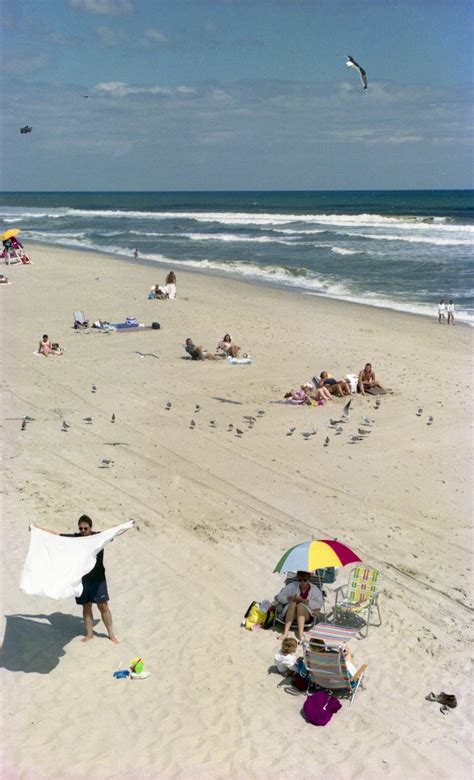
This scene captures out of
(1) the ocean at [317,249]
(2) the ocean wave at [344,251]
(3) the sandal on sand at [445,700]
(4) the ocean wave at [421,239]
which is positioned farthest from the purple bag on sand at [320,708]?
(4) the ocean wave at [421,239]

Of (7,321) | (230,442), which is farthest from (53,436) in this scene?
(7,321)

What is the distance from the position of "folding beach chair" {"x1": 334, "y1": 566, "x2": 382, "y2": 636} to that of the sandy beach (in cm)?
21

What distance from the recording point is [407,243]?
47.8 m

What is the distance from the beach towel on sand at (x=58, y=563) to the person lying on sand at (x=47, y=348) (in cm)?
1129

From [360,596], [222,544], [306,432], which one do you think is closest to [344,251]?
[306,432]

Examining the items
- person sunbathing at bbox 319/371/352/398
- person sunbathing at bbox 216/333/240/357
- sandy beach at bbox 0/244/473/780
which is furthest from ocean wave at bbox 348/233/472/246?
person sunbathing at bbox 319/371/352/398

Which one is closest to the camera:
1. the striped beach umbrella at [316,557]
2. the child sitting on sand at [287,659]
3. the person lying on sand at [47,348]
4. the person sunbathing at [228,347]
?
the child sitting on sand at [287,659]

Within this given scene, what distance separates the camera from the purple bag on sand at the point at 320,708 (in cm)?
636

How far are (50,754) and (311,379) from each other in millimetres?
10944

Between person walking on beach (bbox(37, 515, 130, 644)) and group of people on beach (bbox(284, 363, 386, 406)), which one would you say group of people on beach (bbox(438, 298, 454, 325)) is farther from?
person walking on beach (bbox(37, 515, 130, 644))

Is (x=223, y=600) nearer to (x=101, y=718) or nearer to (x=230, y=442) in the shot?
(x=101, y=718)

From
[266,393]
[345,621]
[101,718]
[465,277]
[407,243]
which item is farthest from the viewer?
[407,243]

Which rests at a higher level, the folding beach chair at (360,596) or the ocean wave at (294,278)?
the ocean wave at (294,278)

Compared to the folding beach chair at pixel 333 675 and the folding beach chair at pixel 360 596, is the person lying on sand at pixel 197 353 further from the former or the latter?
the folding beach chair at pixel 333 675
